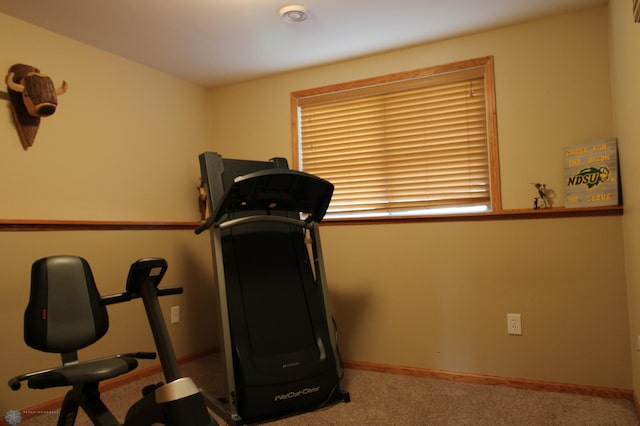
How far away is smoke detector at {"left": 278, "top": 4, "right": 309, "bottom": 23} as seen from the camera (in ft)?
7.50

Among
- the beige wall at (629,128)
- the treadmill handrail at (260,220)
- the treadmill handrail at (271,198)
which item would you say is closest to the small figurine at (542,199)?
the beige wall at (629,128)

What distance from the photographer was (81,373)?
4.77 ft

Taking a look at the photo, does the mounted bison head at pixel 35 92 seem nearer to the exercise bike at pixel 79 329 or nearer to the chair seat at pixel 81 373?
the exercise bike at pixel 79 329

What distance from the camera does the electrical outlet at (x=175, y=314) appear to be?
121 inches

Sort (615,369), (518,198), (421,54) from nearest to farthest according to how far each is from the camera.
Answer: (615,369) < (518,198) < (421,54)

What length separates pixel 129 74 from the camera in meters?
2.91

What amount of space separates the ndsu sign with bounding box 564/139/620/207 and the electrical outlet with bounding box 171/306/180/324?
2.63m

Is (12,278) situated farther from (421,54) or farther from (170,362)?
(421,54)

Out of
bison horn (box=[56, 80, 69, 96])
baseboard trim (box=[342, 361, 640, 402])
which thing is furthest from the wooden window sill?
bison horn (box=[56, 80, 69, 96])

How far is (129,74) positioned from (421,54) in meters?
1.98

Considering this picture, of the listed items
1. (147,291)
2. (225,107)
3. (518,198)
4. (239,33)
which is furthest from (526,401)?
(225,107)

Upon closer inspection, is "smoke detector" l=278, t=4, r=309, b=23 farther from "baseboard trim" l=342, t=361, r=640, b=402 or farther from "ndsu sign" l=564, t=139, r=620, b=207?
"baseboard trim" l=342, t=361, r=640, b=402

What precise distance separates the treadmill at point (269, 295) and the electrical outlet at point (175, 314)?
0.88 m

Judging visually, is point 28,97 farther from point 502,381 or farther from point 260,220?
point 502,381
